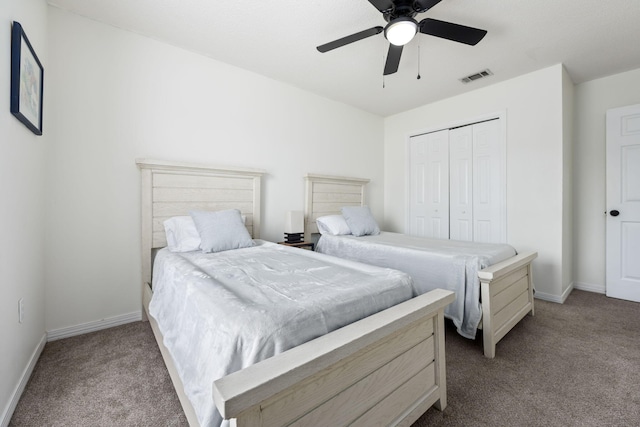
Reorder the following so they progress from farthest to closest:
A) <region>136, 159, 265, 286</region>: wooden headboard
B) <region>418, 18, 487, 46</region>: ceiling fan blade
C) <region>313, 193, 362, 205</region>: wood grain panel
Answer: <region>313, 193, 362, 205</region>: wood grain panel → <region>136, 159, 265, 286</region>: wooden headboard → <region>418, 18, 487, 46</region>: ceiling fan blade

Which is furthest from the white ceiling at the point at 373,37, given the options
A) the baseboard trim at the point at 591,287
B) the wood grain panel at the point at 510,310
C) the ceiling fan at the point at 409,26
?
the baseboard trim at the point at 591,287

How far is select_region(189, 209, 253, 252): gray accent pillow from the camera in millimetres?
2221

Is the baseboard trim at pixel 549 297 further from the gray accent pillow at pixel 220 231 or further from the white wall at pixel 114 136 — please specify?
the white wall at pixel 114 136

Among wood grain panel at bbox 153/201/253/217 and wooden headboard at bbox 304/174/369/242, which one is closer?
wood grain panel at bbox 153/201/253/217

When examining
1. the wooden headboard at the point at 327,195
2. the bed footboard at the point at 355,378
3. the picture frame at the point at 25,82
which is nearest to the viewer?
the bed footboard at the point at 355,378

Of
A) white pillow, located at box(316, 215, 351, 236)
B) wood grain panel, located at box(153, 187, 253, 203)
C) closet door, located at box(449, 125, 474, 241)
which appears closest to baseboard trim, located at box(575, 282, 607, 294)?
closet door, located at box(449, 125, 474, 241)

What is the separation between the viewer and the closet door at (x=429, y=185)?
12.9 ft

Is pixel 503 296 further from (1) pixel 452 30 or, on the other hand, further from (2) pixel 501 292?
(1) pixel 452 30

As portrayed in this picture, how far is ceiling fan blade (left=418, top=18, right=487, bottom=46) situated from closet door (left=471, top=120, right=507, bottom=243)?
71.7 inches

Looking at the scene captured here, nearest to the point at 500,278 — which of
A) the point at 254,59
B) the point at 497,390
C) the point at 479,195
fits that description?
the point at 497,390

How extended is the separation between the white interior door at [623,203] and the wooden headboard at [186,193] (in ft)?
12.8

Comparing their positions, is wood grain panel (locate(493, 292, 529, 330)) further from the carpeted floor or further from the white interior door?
the white interior door

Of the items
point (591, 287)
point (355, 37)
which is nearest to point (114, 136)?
point (355, 37)

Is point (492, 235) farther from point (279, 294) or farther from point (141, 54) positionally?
point (141, 54)
